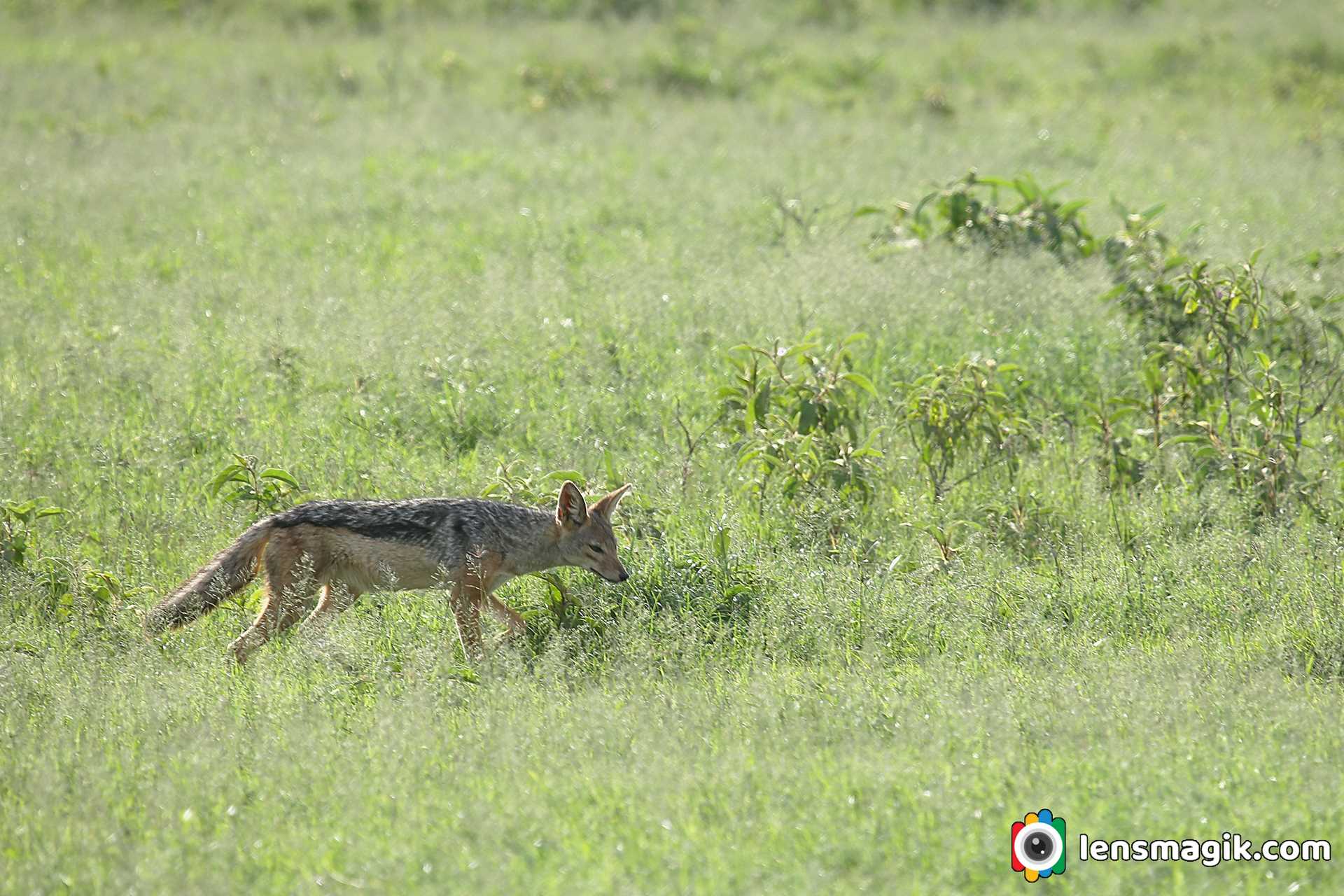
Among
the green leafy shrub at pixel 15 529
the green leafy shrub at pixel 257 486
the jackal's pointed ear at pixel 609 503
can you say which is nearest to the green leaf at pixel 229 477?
the green leafy shrub at pixel 257 486

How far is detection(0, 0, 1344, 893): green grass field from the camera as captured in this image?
486 centimetres

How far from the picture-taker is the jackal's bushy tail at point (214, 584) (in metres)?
6.64

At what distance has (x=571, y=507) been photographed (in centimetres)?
720

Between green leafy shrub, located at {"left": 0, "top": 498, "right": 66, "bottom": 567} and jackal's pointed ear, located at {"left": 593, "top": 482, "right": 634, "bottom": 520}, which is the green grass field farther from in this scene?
jackal's pointed ear, located at {"left": 593, "top": 482, "right": 634, "bottom": 520}

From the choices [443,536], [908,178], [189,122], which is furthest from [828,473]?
[189,122]

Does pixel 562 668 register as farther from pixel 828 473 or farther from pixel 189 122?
pixel 189 122

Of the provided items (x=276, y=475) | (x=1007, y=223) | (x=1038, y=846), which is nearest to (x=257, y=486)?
(x=276, y=475)

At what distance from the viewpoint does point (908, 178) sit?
15.2 metres

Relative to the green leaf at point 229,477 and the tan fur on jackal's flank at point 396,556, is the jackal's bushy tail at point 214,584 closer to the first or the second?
the tan fur on jackal's flank at point 396,556

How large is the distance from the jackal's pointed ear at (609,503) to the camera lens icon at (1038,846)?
10.5 feet

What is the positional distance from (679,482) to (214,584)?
2940mm

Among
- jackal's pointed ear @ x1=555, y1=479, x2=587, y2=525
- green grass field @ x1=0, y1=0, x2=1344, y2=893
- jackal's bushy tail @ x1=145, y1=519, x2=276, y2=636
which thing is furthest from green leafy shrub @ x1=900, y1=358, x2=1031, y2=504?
jackal's bushy tail @ x1=145, y1=519, x2=276, y2=636

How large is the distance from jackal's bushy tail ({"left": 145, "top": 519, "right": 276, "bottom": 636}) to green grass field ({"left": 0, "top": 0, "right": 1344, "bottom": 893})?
5.6 inches

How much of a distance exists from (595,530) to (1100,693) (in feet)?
9.19
